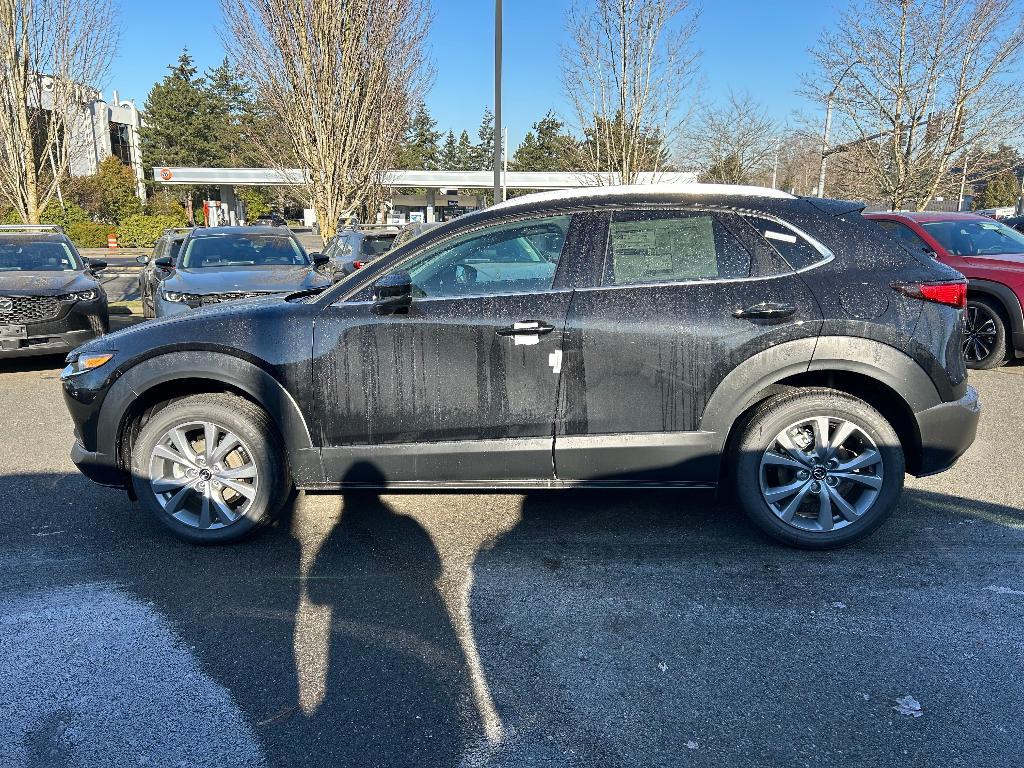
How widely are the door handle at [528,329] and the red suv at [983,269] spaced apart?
548 cm

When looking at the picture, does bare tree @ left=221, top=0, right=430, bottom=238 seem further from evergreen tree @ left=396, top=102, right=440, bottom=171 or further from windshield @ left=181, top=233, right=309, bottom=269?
evergreen tree @ left=396, top=102, right=440, bottom=171

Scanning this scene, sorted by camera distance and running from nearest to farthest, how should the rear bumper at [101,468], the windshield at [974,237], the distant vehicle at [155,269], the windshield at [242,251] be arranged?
the rear bumper at [101,468], the windshield at [974,237], the distant vehicle at [155,269], the windshield at [242,251]

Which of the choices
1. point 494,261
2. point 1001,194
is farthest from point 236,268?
point 1001,194

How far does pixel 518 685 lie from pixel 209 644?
133cm

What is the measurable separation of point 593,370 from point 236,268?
7377 mm

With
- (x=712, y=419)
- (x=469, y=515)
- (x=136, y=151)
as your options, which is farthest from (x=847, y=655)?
(x=136, y=151)

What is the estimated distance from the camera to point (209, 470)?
13.3 ft

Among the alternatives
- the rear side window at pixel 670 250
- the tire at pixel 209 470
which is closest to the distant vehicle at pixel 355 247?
the tire at pixel 209 470

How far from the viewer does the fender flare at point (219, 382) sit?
154 inches

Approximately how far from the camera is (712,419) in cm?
381

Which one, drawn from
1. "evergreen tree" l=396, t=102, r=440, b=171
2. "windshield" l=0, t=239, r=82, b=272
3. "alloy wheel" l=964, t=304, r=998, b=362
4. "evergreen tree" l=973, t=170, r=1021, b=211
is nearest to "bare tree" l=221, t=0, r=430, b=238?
"windshield" l=0, t=239, r=82, b=272

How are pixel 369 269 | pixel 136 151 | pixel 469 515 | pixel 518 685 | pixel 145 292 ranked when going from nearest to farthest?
pixel 518 685
pixel 369 269
pixel 469 515
pixel 145 292
pixel 136 151

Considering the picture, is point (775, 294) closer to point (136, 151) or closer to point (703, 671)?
point (703, 671)

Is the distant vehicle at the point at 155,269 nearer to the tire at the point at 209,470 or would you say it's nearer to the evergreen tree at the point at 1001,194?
the tire at the point at 209,470
